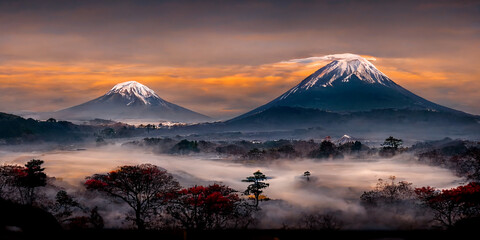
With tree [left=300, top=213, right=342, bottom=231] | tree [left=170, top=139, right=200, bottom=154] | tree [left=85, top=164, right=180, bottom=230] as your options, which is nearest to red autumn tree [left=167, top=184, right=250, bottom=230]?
tree [left=85, top=164, right=180, bottom=230]

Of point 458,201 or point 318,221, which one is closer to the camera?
point 458,201

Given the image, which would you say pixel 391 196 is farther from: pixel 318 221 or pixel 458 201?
pixel 458 201

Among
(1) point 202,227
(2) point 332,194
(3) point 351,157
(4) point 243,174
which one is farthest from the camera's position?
(3) point 351,157

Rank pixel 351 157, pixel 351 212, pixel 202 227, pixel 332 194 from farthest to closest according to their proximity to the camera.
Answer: pixel 351 157 → pixel 332 194 → pixel 351 212 → pixel 202 227

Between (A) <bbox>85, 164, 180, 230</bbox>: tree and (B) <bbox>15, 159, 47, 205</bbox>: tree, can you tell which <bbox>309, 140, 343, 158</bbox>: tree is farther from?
(B) <bbox>15, 159, 47, 205</bbox>: tree

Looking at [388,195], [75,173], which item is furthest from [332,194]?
[75,173]

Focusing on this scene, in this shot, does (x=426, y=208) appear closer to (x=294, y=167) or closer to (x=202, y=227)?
(x=202, y=227)

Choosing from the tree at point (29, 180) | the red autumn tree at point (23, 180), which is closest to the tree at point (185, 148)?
the red autumn tree at point (23, 180)

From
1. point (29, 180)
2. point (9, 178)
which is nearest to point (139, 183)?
point (29, 180)
